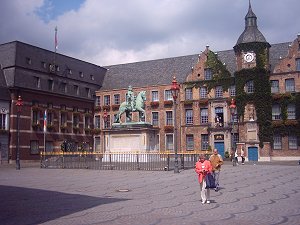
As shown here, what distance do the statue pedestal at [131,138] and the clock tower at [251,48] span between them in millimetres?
23536

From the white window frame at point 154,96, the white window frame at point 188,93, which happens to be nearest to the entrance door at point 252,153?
the white window frame at point 188,93

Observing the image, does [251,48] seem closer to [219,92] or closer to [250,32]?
[250,32]

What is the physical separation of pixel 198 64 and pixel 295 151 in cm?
1885

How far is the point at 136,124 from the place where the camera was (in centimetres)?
3488

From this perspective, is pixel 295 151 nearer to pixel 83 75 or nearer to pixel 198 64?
pixel 198 64

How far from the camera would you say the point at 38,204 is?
12.8 metres

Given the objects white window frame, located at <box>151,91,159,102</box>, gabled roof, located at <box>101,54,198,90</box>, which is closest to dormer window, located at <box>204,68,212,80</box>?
gabled roof, located at <box>101,54,198,90</box>

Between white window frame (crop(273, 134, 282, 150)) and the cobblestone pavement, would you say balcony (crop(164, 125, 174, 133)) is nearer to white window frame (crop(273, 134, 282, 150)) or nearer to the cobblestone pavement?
white window frame (crop(273, 134, 282, 150))

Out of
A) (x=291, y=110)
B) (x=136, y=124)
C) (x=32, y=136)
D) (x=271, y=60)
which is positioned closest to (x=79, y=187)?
(x=136, y=124)

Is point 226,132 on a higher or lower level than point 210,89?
lower

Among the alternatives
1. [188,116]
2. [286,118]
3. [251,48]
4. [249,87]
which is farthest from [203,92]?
[286,118]

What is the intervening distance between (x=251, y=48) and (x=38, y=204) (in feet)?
150

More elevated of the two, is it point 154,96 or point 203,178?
point 154,96

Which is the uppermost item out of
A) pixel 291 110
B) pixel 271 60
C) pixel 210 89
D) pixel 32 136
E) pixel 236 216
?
pixel 271 60
